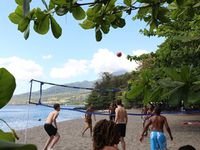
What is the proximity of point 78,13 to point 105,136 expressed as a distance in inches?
112

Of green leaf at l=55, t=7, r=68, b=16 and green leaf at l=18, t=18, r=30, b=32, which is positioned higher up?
green leaf at l=55, t=7, r=68, b=16

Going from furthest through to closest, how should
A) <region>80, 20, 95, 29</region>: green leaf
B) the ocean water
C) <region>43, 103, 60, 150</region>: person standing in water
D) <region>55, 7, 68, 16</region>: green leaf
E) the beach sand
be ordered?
the beach sand → <region>43, 103, 60, 150</region>: person standing in water → <region>80, 20, 95, 29</region>: green leaf → <region>55, 7, 68, 16</region>: green leaf → the ocean water

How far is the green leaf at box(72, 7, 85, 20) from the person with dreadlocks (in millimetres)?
2708

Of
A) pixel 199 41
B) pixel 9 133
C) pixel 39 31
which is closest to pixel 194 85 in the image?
pixel 199 41

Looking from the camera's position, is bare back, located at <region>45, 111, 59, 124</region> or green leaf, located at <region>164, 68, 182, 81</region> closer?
green leaf, located at <region>164, 68, 182, 81</region>

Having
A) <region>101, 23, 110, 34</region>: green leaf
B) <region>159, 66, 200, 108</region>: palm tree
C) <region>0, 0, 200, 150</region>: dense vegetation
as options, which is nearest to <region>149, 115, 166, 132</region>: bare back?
<region>0, 0, 200, 150</region>: dense vegetation

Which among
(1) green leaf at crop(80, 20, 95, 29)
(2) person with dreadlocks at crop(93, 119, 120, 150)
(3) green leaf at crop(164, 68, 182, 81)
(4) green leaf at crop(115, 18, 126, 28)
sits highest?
(4) green leaf at crop(115, 18, 126, 28)

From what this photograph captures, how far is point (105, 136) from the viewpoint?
463 centimetres

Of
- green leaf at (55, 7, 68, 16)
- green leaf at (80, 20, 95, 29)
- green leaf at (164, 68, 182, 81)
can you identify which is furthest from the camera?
green leaf at (80, 20, 95, 29)

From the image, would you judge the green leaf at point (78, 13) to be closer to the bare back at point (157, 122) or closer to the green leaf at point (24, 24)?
the green leaf at point (24, 24)

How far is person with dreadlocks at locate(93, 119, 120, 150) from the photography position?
4547 millimetres

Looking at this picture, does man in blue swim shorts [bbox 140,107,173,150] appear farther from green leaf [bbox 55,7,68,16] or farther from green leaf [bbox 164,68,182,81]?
green leaf [bbox 164,68,182,81]

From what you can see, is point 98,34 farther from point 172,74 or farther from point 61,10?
point 172,74

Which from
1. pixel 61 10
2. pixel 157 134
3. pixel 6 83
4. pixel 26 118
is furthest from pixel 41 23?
pixel 26 118
